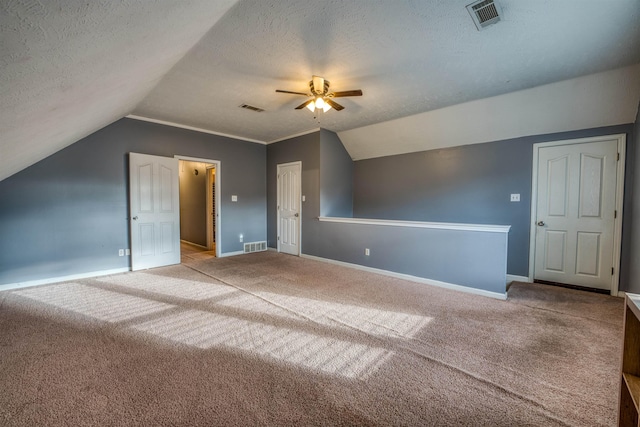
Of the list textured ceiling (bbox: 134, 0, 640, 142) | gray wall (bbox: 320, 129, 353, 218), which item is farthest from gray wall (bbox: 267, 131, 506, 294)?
textured ceiling (bbox: 134, 0, 640, 142)

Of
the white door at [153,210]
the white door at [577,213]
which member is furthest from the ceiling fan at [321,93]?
the white door at [577,213]

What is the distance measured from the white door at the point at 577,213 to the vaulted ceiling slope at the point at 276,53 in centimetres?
53

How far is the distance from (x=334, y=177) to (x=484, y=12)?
3.81 m

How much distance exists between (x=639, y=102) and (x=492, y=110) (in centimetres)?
145

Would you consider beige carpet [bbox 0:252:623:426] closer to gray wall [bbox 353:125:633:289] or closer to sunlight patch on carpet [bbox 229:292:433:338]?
sunlight patch on carpet [bbox 229:292:433:338]

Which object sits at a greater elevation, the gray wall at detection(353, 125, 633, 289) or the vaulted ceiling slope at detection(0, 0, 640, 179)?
the vaulted ceiling slope at detection(0, 0, 640, 179)

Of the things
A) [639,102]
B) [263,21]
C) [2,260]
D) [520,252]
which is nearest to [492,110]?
[639,102]

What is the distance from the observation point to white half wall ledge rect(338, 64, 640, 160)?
3049mm

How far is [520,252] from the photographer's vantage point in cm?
409

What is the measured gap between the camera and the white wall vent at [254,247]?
5.95 meters

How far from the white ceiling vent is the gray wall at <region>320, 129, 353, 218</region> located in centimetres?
340

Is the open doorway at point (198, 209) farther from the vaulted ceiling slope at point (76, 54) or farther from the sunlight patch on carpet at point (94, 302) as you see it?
the vaulted ceiling slope at point (76, 54)

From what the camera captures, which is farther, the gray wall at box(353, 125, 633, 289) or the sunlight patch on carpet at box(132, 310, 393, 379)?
the gray wall at box(353, 125, 633, 289)

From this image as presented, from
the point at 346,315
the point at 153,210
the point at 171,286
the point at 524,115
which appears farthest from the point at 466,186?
the point at 153,210
